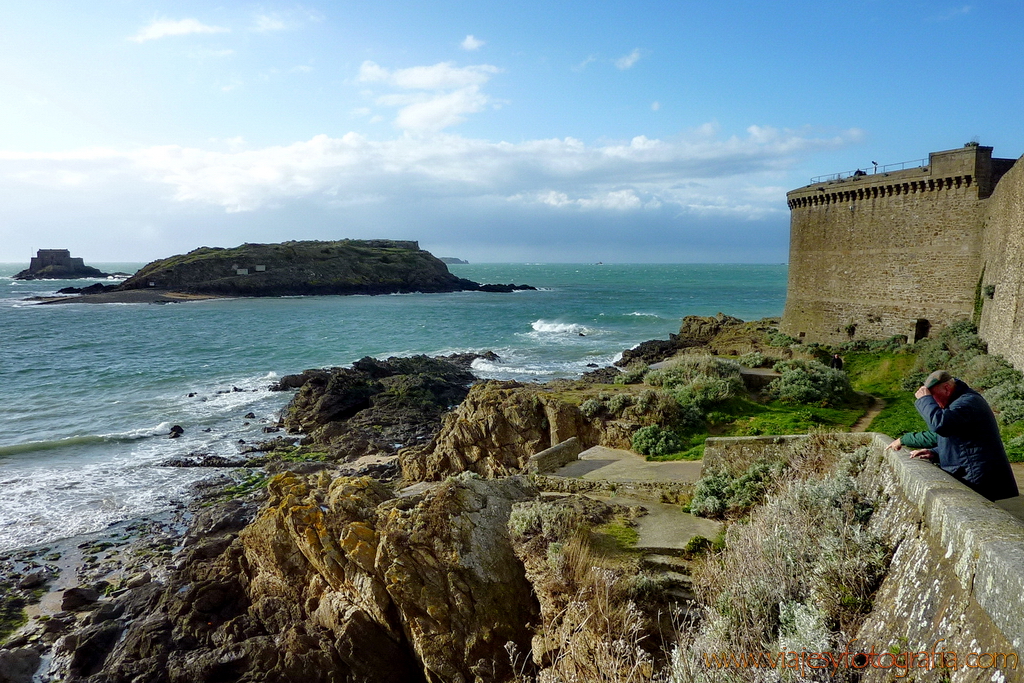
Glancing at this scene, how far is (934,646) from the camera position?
3498 millimetres

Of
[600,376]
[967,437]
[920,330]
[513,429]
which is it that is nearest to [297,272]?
[600,376]

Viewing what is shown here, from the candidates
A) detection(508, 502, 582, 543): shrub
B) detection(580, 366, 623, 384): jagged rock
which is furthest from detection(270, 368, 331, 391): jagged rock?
detection(508, 502, 582, 543): shrub

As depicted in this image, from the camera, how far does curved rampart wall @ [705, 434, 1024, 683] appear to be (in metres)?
3.10

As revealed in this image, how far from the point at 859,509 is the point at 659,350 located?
99.5 feet

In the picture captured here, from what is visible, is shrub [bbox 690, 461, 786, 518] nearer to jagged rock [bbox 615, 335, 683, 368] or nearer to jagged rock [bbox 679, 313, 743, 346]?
jagged rock [bbox 615, 335, 683, 368]

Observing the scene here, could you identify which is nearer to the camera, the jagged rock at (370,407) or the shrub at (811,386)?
the shrub at (811,386)

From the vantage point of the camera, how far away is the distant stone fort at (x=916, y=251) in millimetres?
17781

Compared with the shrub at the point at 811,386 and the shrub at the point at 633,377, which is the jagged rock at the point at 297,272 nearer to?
the shrub at the point at 633,377

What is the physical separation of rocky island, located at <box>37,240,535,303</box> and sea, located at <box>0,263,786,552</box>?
34.8 feet

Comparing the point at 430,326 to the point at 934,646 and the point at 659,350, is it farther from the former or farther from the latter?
the point at 934,646

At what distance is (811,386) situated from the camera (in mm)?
15500

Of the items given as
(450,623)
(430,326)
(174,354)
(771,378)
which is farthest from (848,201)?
(174,354)

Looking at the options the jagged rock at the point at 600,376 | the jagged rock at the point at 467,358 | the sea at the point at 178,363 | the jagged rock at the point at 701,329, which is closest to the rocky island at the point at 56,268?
the sea at the point at 178,363

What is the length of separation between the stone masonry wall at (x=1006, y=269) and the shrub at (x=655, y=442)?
931 cm
